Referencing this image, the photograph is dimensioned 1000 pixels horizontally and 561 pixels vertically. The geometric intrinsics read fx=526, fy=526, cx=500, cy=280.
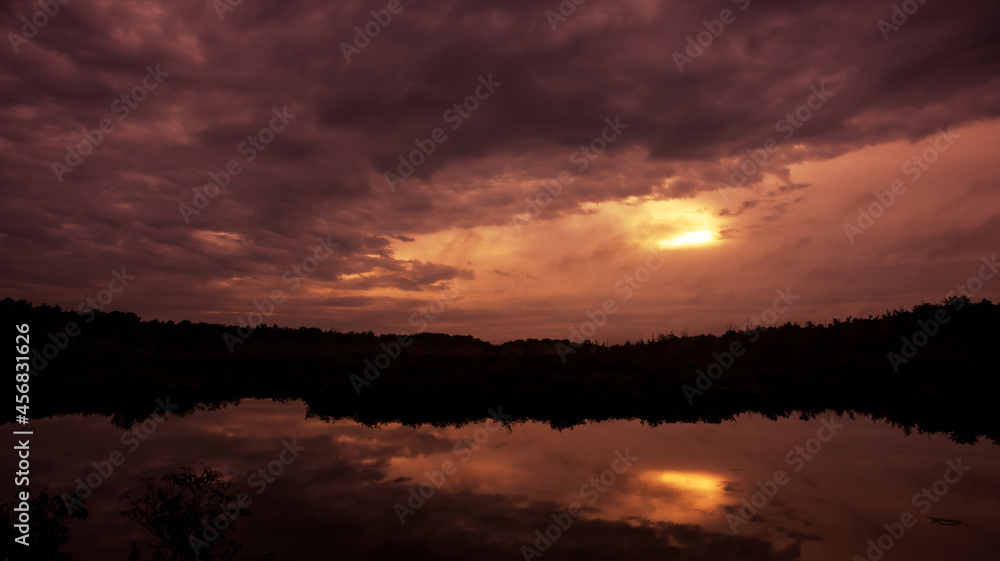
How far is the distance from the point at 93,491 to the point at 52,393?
19.4 meters

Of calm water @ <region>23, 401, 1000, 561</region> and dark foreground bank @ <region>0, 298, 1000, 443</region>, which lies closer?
calm water @ <region>23, 401, 1000, 561</region>

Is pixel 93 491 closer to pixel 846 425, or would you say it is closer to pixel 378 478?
pixel 378 478

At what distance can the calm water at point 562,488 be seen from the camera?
31.1 feet

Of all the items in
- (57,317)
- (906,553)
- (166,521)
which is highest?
(57,317)

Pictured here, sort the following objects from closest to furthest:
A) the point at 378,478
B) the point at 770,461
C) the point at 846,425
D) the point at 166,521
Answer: the point at 166,521 → the point at 378,478 → the point at 770,461 → the point at 846,425

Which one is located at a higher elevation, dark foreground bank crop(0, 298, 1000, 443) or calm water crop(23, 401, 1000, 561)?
dark foreground bank crop(0, 298, 1000, 443)

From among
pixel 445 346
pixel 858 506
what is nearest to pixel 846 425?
pixel 858 506

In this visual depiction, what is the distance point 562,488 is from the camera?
42.0 ft

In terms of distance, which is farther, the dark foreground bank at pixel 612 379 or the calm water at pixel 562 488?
the dark foreground bank at pixel 612 379

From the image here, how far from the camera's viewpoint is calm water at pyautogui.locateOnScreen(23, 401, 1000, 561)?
31.1 ft

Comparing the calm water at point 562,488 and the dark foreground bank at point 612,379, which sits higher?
the dark foreground bank at point 612,379

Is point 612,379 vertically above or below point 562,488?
above

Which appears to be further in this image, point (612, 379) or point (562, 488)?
point (612, 379)

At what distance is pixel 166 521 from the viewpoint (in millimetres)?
8758
